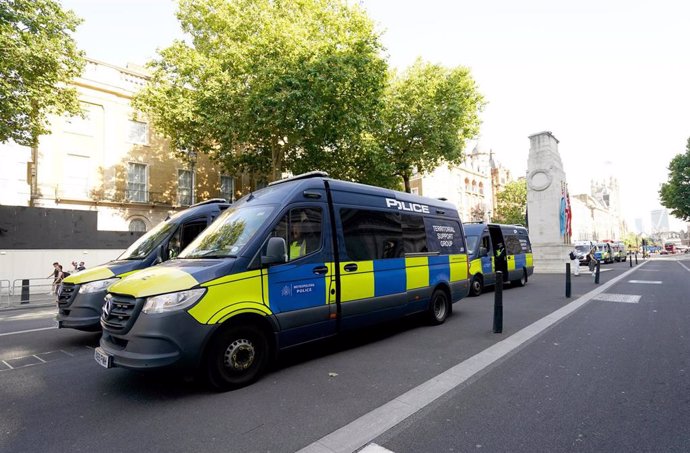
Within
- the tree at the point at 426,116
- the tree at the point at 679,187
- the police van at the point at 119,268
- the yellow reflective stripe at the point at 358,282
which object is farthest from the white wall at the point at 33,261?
the tree at the point at 679,187

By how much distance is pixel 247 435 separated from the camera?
10.7ft

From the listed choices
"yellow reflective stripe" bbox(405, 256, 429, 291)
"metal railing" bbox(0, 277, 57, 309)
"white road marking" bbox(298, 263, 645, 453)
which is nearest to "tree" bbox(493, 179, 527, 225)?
"yellow reflective stripe" bbox(405, 256, 429, 291)

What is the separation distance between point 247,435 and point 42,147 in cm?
2741

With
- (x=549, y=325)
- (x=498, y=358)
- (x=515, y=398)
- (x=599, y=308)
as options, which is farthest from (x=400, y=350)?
(x=599, y=308)

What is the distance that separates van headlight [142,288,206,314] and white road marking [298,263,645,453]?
1.87m

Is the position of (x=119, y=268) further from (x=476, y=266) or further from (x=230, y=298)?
(x=476, y=266)

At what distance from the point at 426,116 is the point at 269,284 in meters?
21.3

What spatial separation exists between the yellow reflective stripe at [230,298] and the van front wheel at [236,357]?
0.85 feet

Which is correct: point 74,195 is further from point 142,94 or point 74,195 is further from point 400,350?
point 400,350

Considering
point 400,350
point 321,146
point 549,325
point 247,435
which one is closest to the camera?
point 247,435

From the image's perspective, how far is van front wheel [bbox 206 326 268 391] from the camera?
13.6 feet

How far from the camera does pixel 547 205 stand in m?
26.8

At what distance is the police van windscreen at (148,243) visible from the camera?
7176mm

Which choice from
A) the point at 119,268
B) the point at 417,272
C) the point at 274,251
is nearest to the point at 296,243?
the point at 274,251
